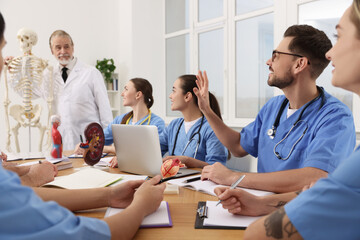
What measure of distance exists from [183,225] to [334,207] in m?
0.43

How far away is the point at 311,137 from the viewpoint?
4.83ft

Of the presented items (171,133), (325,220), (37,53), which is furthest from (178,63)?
(325,220)

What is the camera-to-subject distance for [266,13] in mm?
3822

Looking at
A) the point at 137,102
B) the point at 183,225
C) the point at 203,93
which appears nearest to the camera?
the point at 183,225

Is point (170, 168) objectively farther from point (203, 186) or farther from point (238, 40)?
point (238, 40)

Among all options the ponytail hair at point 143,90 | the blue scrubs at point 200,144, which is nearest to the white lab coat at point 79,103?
the ponytail hair at point 143,90

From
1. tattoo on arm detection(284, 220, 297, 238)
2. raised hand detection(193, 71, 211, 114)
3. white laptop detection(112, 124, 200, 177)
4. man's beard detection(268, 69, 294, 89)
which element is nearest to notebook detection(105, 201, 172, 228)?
tattoo on arm detection(284, 220, 297, 238)

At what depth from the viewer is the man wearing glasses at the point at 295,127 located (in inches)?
51.5

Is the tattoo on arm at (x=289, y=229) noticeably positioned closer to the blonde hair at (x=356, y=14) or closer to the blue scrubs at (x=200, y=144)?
the blonde hair at (x=356, y=14)

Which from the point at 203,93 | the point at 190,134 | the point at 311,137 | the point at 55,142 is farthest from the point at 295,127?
the point at 55,142

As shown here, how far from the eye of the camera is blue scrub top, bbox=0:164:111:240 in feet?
1.75

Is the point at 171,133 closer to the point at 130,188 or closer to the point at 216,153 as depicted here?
the point at 216,153

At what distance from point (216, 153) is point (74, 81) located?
203 centimetres

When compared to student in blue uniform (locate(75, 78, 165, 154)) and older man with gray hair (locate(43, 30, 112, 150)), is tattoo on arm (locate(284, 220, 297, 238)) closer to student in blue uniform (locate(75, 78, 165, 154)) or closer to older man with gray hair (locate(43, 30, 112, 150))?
student in blue uniform (locate(75, 78, 165, 154))
